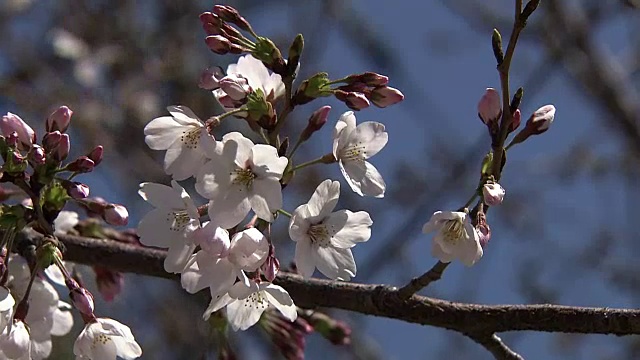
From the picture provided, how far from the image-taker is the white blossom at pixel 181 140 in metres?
1.93

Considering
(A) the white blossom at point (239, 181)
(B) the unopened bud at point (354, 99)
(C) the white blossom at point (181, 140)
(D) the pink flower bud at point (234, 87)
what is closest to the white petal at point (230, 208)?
(A) the white blossom at point (239, 181)

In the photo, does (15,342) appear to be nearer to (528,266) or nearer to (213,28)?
(213,28)

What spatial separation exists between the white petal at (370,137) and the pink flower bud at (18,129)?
2.41ft

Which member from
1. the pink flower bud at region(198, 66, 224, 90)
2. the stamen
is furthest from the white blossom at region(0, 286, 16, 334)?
the pink flower bud at region(198, 66, 224, 90)

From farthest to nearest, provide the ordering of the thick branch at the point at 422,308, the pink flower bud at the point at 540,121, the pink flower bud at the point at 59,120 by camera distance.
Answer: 1. the pink flower bud at the point at 59,120
2. the pink flower bud at the point at 540,121
3. the thick branch at the point at 422,308

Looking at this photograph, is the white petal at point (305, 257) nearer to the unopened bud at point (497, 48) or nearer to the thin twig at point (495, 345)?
the thin twig at point (495, 345)

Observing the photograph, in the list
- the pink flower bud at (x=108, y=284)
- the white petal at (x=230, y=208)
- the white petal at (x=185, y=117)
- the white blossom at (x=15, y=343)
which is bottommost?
the pink flower bud at (x=108, y=284)

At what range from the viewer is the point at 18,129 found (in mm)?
2035

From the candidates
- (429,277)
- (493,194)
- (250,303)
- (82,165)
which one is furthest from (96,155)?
(493,194)

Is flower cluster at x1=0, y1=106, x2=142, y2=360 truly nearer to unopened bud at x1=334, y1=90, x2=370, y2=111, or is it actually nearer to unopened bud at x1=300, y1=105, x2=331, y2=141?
unopened bud at x1=300, y1=105, x2=331, y2=141

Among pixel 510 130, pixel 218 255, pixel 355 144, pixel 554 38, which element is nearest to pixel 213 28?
pixel 355 144

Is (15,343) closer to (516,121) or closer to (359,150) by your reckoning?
(359,150)

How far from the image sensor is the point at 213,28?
2098 millimetres

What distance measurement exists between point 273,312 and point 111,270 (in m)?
0.47
